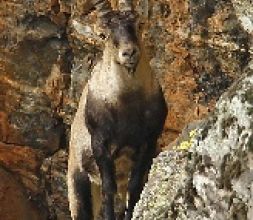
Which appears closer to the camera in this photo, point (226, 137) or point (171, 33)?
point (226, 137)

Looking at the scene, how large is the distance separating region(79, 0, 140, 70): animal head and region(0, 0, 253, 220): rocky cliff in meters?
3.75

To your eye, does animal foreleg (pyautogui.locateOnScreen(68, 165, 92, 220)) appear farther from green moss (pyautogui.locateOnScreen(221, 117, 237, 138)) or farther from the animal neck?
green moss (pyautogui.locateOnScreen(221, 117, 237, 138))

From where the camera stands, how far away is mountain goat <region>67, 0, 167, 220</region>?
22.1 ft

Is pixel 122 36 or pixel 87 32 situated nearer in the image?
pixel 122 36

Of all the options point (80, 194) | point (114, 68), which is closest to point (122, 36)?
point (114, 68)

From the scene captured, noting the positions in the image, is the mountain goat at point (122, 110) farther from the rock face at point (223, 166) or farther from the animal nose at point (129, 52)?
the rock face at point (223, 166)

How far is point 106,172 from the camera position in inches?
284

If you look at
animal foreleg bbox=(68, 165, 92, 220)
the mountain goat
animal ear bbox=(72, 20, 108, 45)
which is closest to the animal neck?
the mountain goat

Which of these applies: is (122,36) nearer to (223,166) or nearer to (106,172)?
(106,172)

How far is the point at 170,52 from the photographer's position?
12055 mm

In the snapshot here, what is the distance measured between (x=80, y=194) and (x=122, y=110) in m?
1.51

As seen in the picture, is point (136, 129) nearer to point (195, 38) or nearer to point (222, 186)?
point (222, 186)

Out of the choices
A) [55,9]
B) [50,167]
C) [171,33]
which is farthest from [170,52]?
[50,167]

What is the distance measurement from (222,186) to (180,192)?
365 mm
